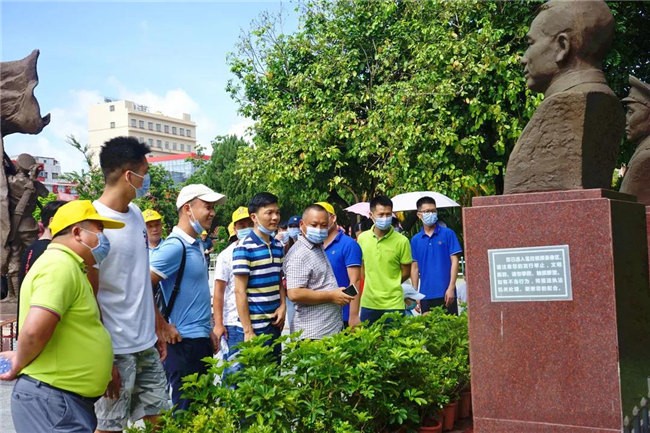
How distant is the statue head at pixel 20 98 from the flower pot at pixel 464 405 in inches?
475

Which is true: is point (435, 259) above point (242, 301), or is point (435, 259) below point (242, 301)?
above

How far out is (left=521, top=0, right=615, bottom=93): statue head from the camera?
A: 14.8ft

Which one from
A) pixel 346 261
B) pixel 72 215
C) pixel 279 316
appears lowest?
pixel 279 316

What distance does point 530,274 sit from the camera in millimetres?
4152

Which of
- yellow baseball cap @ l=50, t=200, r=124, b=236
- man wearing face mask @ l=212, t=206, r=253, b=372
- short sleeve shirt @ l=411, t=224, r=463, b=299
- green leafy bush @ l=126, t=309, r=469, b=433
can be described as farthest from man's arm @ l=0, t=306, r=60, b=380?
short sleeve shirt @ l=411, t=224, r=463, b=299

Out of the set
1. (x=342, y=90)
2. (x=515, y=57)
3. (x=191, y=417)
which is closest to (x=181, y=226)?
(x=191, y=417)

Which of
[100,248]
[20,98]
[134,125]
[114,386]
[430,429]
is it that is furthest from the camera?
[134,125]

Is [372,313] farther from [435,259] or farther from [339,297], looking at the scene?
[339,297]

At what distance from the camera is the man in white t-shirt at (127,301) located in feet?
12.3

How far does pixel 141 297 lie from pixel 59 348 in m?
0.83

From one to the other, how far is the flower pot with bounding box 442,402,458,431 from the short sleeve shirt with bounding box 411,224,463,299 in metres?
2.90

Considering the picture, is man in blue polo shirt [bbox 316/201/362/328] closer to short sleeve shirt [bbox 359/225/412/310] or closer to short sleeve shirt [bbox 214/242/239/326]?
short sleeve shirt [bbox 359/225/412/310]

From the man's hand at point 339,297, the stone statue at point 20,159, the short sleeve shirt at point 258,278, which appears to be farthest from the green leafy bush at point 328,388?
the stone statue at point 20,159

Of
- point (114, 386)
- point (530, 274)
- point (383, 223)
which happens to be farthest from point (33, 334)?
point (383, 223)
